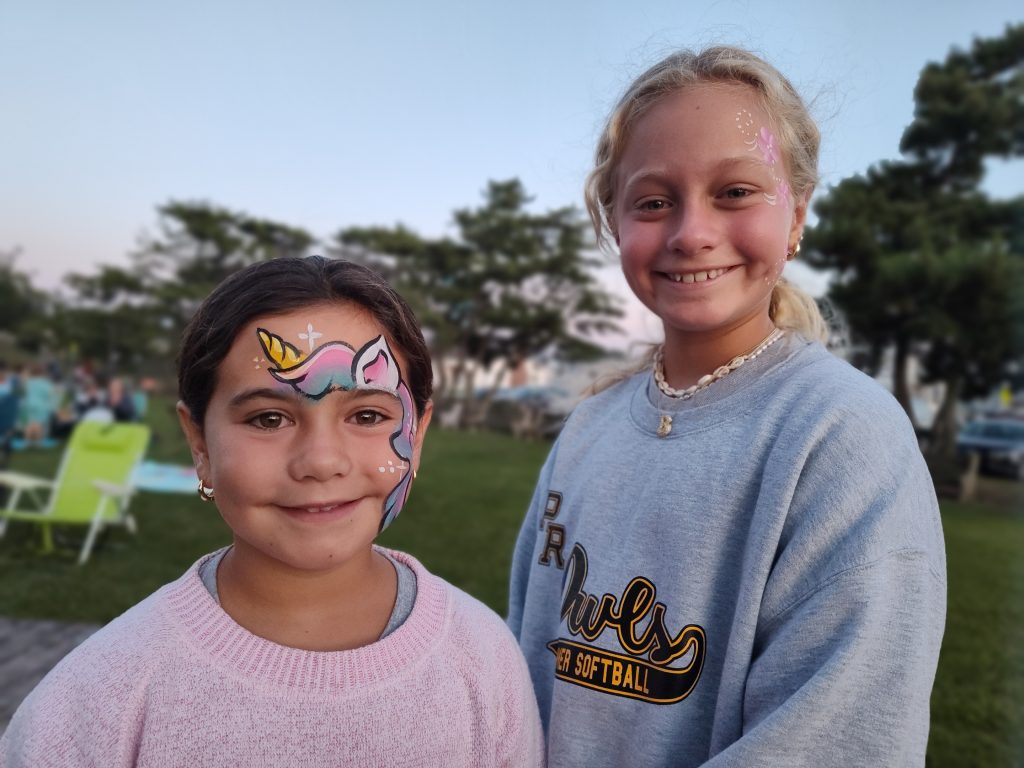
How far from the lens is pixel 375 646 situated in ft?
4.39

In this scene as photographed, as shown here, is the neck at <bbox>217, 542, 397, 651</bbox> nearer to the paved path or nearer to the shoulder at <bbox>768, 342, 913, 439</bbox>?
the shoulder at <bbox>768, 342, 913, 439</bbox>

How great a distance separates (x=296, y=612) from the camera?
4.49 ft

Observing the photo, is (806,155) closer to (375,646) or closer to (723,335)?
(723,335)

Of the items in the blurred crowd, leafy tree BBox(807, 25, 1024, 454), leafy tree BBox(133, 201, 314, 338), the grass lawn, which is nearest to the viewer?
the grass lawn

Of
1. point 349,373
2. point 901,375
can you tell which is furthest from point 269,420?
point 901,375

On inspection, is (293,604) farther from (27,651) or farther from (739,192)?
(27,651)

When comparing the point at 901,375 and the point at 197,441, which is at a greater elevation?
the point at 901,375

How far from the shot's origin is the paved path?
409cm

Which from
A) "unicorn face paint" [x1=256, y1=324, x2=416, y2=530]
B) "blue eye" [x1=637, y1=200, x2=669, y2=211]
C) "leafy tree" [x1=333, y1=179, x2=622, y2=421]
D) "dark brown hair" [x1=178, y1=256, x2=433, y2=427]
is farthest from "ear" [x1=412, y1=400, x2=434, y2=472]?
"leafy tree" [x1=333, y1=179, x2=622, y2=421]

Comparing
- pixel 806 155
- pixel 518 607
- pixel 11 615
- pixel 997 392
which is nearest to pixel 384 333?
pixel 518 607

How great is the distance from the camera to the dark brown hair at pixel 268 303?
135 cm

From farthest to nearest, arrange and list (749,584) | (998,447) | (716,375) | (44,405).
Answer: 1. (998,447)
2. (44,405)
3. (716,375)
4. (749,584)

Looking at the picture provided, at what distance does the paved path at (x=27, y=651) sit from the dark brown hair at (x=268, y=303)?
3.19m

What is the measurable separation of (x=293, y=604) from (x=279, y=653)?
97mm
